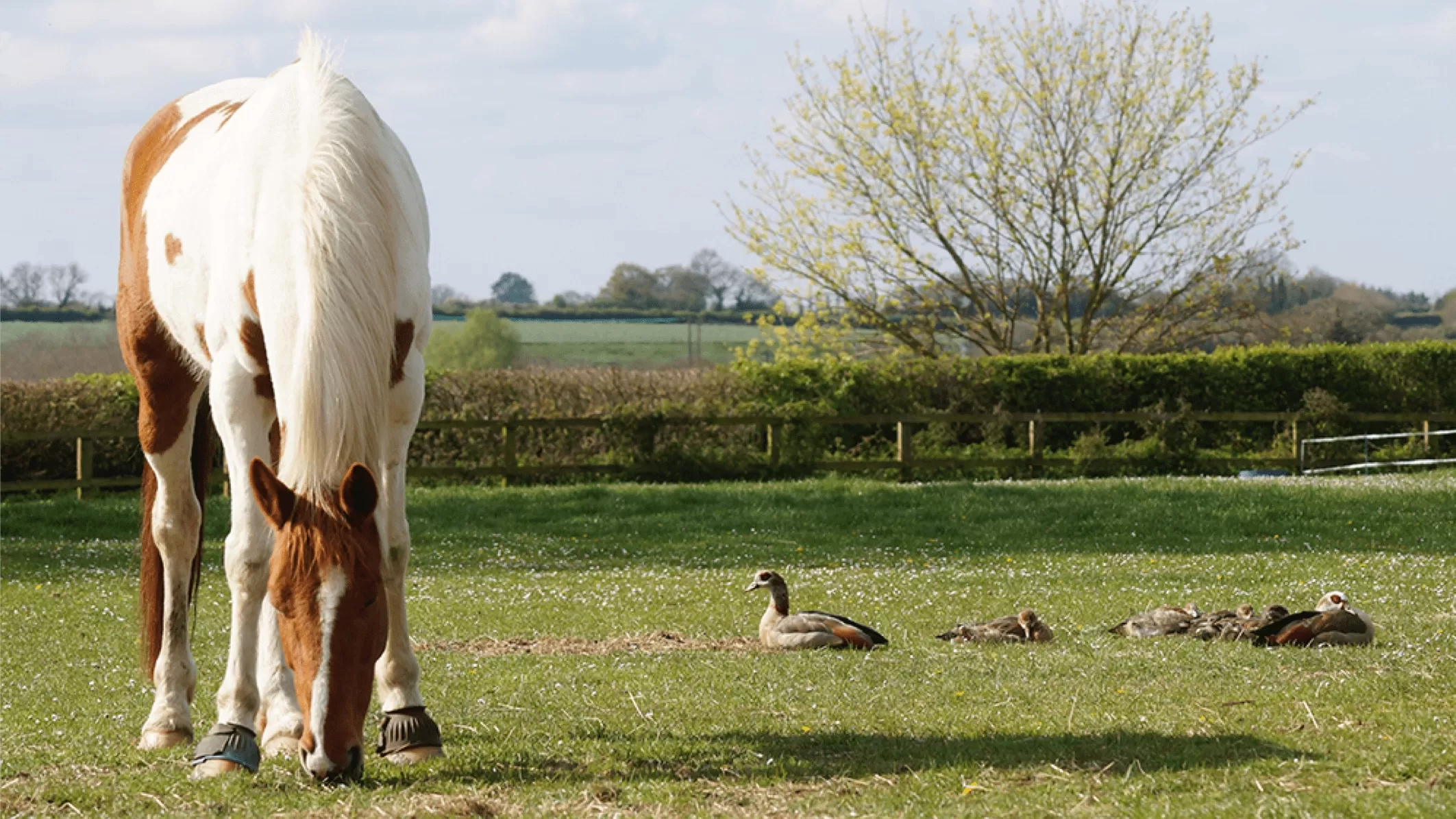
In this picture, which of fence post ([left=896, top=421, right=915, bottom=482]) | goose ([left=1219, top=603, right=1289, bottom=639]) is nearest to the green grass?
fence post ([left=896, top=421, right=915, bottom=482])

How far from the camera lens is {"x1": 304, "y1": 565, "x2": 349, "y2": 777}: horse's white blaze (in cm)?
465

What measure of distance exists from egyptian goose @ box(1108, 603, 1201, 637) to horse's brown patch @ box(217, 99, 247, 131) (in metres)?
6.20

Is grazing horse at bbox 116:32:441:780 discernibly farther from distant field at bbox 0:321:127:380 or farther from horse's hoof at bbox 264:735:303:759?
distant field at bbox 0:321:127:380

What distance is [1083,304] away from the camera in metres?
32.3

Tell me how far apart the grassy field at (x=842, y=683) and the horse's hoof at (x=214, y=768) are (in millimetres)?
95

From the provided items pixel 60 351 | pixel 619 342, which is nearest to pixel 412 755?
pixel 60 351

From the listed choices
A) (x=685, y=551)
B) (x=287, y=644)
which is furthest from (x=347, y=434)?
(x=685, y=551)

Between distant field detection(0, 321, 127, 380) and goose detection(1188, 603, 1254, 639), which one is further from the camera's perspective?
distant field detection(0, 321, 127, 380)

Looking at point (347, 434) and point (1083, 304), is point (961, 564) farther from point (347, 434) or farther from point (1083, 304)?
point (1083, 304)

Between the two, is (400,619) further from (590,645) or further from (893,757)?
(590,645)

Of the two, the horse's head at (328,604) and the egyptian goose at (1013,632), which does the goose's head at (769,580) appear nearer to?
the egyptian goose at (1013,632)

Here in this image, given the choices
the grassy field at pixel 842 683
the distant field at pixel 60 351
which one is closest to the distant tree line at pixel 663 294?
the distant field at pixel 60 351

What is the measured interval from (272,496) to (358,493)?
288 millimetres

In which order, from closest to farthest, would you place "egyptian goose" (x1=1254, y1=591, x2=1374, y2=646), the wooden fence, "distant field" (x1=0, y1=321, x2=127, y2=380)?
"egyptian goose" (x1=1254, y1=591, x2=1374, y2=646), the wooden fence, "distant field" (x1=0, y1=321, x2=127, y2=380)
